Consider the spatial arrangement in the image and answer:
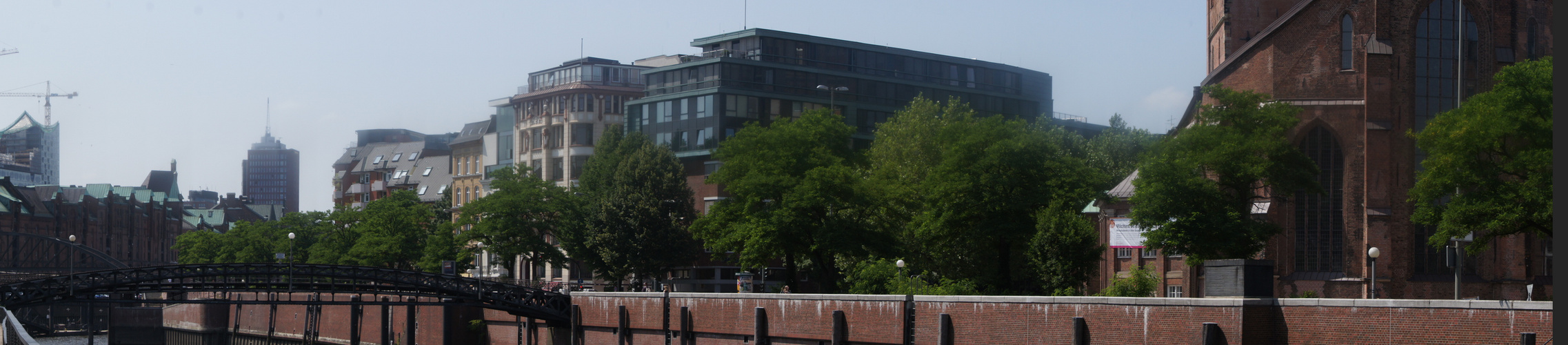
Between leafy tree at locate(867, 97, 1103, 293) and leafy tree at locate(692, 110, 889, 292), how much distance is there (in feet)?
8.16

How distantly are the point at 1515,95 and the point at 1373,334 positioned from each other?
14833mm

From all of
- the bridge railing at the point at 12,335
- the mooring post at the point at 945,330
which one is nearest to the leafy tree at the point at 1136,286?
the mooring post at the point at 945,330

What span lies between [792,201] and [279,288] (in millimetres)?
21329

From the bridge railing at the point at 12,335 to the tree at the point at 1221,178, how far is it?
114ft

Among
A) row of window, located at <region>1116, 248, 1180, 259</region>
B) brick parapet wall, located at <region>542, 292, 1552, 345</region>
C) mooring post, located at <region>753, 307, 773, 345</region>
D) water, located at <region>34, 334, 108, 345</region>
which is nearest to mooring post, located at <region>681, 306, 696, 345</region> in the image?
brick parapet wall, located at <region>542, 292, 1552, 345</region>

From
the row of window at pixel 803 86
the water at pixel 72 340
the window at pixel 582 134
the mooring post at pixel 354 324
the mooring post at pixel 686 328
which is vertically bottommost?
the water at pixel 72 340

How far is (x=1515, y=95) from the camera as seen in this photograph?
4269 centimetres

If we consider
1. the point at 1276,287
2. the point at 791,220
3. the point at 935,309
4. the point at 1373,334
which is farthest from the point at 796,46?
the point at 1373,334

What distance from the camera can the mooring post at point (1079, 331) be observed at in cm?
3769

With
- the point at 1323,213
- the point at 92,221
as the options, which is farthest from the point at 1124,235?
the point at 92,221

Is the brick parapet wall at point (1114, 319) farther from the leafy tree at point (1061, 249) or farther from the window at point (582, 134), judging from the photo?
the window at point (582, 134)

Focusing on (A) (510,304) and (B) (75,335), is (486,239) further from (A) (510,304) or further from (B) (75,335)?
(B) (75,335)

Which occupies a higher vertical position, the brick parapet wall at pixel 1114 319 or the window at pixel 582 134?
the window at pixel 582 134

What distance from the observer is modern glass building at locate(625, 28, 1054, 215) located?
92.2 m
